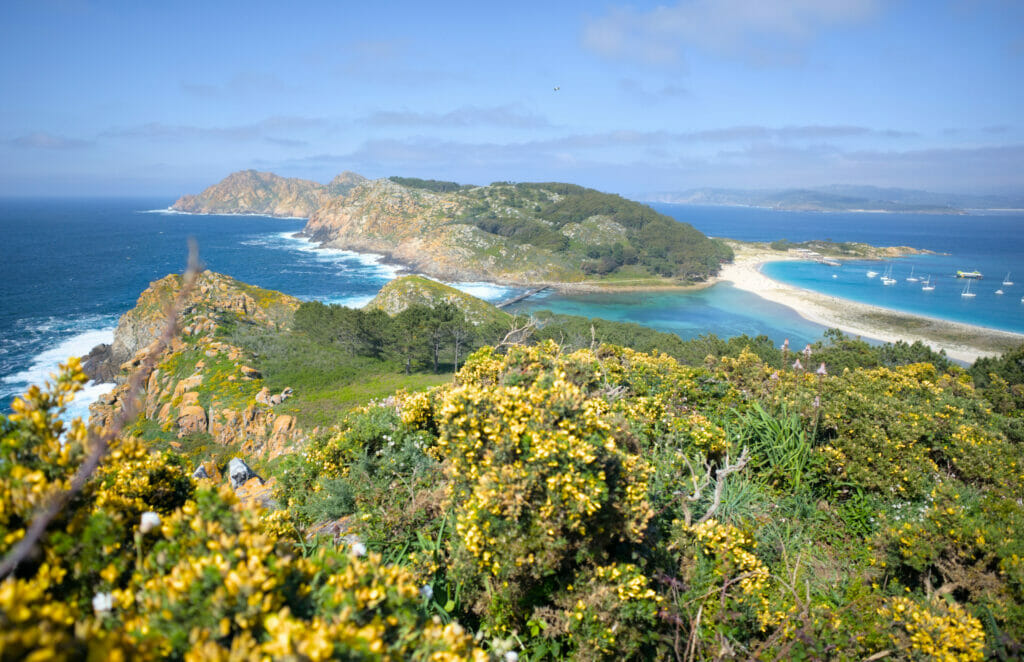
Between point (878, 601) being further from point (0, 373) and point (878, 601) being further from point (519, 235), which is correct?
point (519, 235)

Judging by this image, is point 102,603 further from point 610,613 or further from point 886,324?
point 886,324

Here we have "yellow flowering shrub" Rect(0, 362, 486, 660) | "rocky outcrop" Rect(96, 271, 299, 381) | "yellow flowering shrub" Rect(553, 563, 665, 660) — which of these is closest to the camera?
"yellow flowering shrub" Rect(0, 362, 486, 660)

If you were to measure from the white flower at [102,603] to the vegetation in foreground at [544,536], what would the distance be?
0.01 metres

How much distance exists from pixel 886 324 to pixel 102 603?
247ft

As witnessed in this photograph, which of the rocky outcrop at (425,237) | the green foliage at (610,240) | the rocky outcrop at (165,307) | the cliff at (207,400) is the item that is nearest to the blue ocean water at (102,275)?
the rocky outcrop at (165,307)

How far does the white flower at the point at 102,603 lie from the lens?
7.48 feet

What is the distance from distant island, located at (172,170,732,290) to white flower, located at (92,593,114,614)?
8621 cm

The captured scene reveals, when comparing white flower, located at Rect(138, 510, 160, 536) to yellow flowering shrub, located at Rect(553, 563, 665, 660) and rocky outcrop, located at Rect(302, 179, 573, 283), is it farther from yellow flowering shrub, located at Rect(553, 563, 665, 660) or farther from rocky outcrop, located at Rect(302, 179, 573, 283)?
rocky outcrop, located at Rect(302, 179, 573, 283)

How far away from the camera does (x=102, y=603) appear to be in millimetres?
2283

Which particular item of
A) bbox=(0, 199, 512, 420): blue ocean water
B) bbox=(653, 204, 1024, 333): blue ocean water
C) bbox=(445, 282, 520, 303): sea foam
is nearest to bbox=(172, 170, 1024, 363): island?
bbox=(445, 282, 520, 303): sea foam

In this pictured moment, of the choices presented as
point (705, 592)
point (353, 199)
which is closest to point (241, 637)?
point (705, 592)

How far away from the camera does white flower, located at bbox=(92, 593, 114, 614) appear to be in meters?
2.28

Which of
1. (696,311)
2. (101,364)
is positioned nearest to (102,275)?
(101,364)

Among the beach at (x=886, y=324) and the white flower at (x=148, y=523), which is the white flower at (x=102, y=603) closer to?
the white flower at (x=148, y=523)
